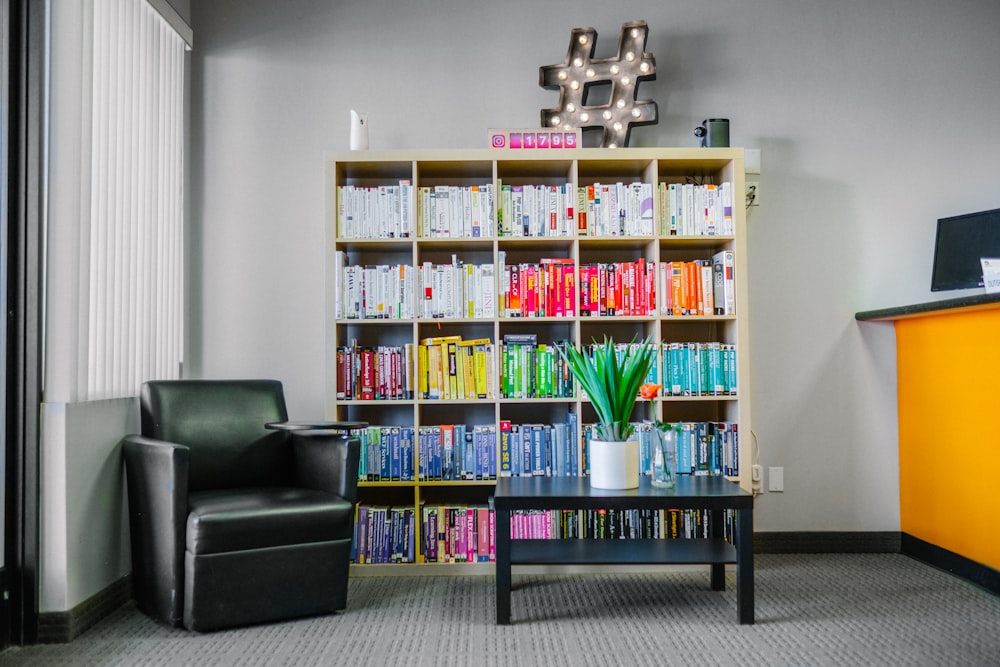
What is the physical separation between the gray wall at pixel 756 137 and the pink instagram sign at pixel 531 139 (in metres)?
0.32

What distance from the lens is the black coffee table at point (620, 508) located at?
254 centimetres

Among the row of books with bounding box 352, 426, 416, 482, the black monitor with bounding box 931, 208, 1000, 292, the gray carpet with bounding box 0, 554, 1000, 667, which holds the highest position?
the black monitor with bounding box 931, 208, 1000, 292

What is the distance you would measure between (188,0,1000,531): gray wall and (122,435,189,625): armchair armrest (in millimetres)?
1017

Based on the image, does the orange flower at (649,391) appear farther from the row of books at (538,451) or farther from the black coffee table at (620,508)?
the row of books at (538,451)

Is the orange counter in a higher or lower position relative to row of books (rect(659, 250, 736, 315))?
lower

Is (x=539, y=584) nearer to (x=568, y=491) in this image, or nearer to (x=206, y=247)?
(x=568, y=491)

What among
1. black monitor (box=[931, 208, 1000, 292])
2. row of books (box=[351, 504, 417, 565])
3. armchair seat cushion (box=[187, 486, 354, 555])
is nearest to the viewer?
armchair seat cushion (box=[187, 486, 354, 555])

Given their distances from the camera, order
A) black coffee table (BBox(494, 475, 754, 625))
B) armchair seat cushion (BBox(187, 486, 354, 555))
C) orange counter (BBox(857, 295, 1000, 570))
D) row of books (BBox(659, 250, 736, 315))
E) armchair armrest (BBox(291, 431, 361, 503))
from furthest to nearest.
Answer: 1. row of books (BBox(659, 250, 736, 315))
2. orange counter (BBox(857, 295, 1000, 570))
3. armchair armrest (BBox(291, 431, 361, 503))
4. black coffee table (BBox(494, 475, 754, 625))
5. armchair seat cushion (BBox(187, 486, 354, 555))

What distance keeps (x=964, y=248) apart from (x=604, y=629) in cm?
251

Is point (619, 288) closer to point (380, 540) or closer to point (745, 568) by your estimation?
point (745, 568)

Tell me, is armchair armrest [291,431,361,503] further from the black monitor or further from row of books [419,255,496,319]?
the black monitor

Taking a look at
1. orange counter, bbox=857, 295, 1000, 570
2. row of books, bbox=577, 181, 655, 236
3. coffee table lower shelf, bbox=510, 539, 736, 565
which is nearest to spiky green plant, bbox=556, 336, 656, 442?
coffee table lower shelf, bbox=510, 539, 736, 565

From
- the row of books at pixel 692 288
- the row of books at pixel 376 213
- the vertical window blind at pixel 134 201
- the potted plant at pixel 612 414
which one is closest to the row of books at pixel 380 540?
the potted plant at pixel 612 414

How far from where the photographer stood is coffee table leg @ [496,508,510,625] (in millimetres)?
2586
